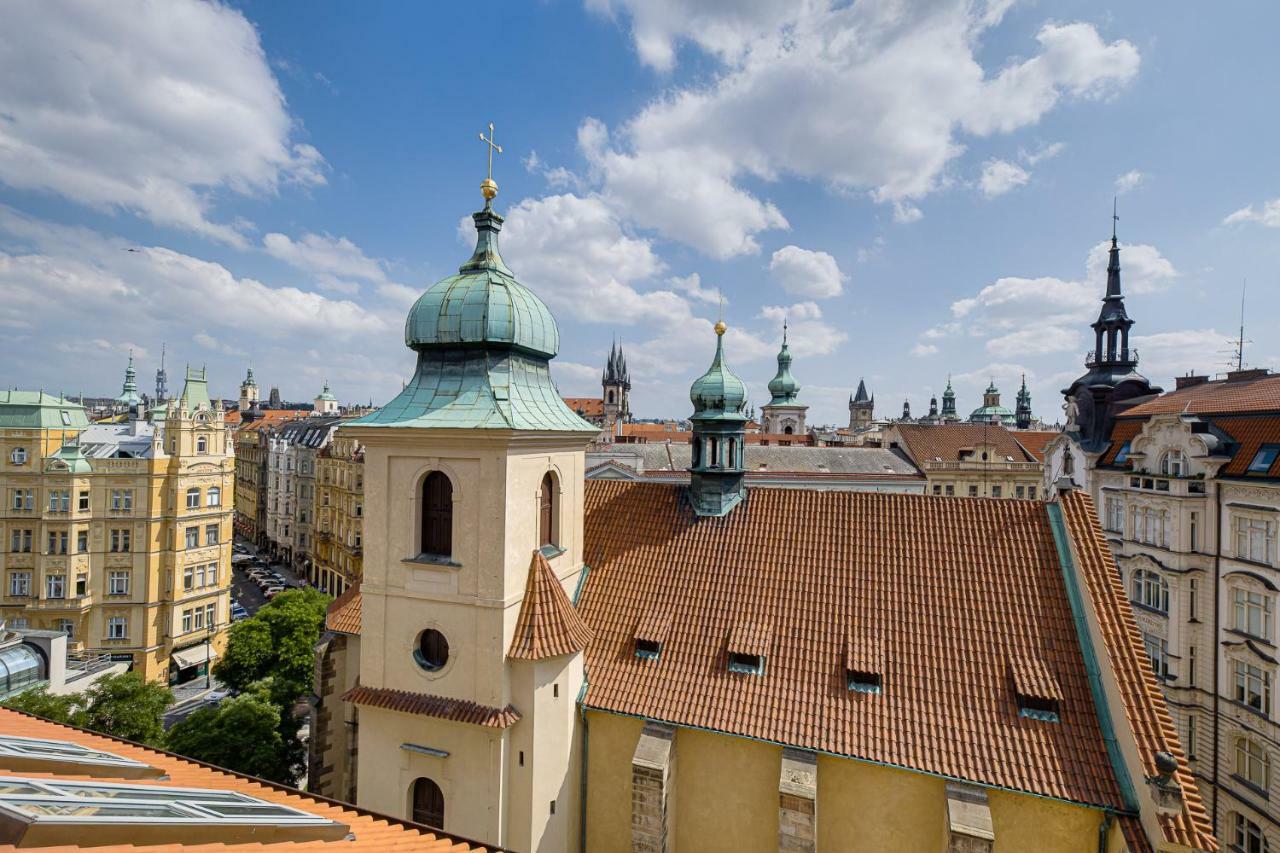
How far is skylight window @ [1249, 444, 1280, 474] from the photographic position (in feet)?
64.6

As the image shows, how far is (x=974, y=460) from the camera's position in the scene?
2000 inches

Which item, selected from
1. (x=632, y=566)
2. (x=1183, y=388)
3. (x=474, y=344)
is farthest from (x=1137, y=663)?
(x=1183, y=388)

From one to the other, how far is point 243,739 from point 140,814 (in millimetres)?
18703

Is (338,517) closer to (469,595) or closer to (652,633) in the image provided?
(469,595)

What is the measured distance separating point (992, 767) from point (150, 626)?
3982cm

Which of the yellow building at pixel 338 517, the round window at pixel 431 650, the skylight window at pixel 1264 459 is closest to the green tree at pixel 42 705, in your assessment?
the round window at pixel 431 650

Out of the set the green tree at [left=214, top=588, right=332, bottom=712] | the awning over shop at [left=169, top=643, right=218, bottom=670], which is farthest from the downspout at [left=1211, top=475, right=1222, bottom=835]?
the awning over shop at [left=169, top=643, right=218, bottom=670]

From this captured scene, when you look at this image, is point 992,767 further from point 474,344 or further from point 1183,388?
point 1183,388

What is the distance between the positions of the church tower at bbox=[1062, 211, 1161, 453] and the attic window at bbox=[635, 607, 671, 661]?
28528mm

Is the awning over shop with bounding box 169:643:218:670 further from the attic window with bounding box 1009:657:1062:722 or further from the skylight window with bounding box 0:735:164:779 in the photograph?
the attic window with bounding box 1009:657:1062:722

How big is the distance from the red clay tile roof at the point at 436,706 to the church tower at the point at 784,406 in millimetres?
80899

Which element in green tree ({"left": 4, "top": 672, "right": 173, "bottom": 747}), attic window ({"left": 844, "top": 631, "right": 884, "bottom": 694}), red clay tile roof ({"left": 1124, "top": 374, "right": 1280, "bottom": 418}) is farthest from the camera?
red clay tile roof ({"left": 1124, "top": 374, "right": 1280, "bottom": 418})

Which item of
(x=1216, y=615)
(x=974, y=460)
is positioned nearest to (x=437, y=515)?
(x=1216, y=615)

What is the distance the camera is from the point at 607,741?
12.7 metres
